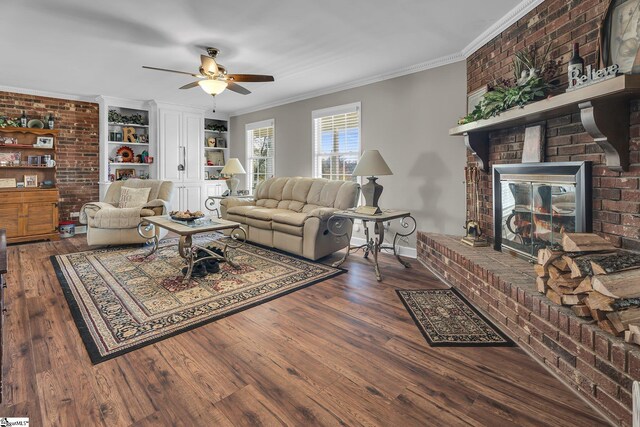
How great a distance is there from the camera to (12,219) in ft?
16.6

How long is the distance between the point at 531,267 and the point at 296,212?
310 centimetres

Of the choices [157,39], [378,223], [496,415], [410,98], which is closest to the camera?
[496,415]

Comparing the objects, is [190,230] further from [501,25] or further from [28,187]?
[28,187]

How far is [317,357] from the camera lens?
203 centimetres

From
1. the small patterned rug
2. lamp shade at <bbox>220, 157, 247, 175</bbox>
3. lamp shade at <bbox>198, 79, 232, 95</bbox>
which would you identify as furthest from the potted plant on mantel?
lamp shade at <bbox>220, 157, 247, 175</bbox>

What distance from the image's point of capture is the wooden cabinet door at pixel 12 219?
4988 mm

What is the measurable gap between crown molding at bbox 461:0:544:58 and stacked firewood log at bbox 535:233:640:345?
201 centimetres

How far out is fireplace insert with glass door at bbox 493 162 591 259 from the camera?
2.23m

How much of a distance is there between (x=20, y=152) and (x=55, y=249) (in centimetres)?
203

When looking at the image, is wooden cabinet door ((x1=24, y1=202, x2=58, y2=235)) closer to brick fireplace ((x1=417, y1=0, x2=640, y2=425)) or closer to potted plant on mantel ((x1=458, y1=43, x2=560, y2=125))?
brick fireplace ((x1=417, y1=0, x2=640, y2=425))

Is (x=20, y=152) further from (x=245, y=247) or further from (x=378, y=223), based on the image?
(x=378, y=223)

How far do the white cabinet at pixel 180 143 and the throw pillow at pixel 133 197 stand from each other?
122 centimetres

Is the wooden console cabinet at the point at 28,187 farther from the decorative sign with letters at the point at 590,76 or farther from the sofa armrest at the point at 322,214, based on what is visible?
the decorative sign with letters at the point at 590,76

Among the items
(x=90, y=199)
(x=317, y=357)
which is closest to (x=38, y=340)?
(x=317, y=357)
